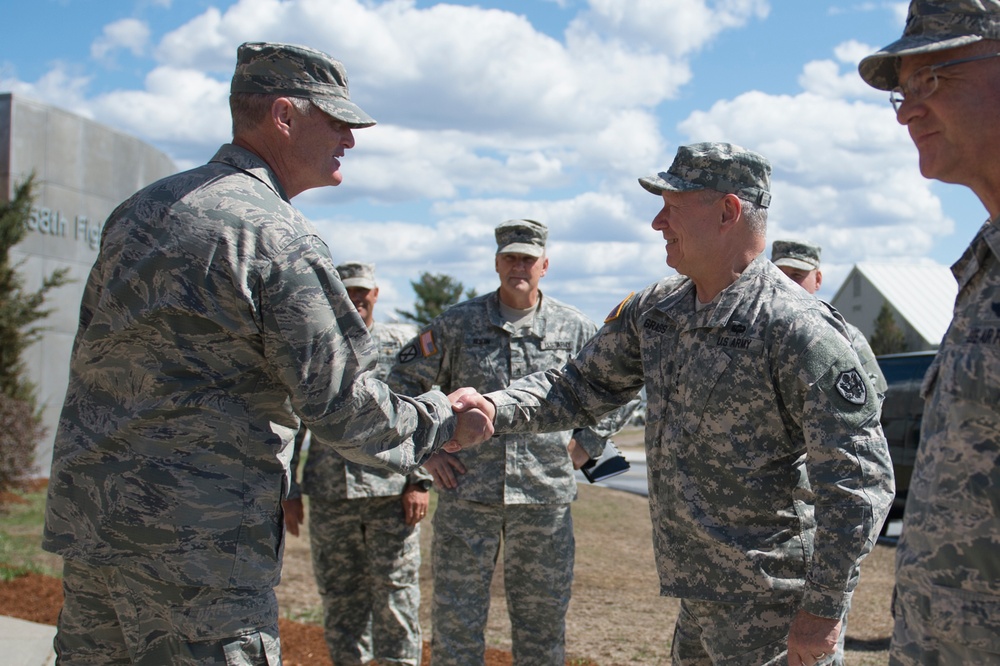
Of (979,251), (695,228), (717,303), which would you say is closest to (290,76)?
(695,228)

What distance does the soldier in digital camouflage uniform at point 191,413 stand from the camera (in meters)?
2.61

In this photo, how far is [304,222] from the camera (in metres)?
2.80

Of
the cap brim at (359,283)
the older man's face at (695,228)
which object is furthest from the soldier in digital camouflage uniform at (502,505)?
the older man's face at (695,228)

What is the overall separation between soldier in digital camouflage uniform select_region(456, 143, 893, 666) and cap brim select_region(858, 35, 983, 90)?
0.86 m

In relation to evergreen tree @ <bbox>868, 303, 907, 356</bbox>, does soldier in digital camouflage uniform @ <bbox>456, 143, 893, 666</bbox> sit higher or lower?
lower

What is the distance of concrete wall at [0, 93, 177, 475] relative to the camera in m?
14.9

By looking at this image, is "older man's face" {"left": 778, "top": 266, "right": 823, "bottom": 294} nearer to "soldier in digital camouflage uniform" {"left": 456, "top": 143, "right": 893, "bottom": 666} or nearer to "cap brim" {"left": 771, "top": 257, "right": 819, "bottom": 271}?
"cap brim" {"left": 771, "top": 257, "right": 819, "bottom": 271}

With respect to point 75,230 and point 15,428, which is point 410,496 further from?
point 75,230

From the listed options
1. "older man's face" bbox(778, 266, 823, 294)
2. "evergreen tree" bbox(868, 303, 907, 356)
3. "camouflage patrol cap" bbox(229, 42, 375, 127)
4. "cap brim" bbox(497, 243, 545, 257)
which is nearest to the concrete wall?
"cap brim" bbox(497, 243, 545, 257)

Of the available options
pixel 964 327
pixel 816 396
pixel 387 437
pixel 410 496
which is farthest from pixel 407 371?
pixel 964 327

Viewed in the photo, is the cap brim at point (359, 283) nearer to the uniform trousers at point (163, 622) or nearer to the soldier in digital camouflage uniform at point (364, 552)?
the soldier in digital camouflage uniform at point (364, 552)

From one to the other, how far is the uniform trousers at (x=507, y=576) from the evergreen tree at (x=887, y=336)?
3463cm

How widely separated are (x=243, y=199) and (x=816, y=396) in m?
1.71

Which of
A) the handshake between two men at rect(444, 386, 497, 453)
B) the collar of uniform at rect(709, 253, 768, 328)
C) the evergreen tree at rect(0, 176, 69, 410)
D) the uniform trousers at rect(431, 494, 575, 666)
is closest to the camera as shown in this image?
the collar of uniform at rect(709, 253, 768, 328)
